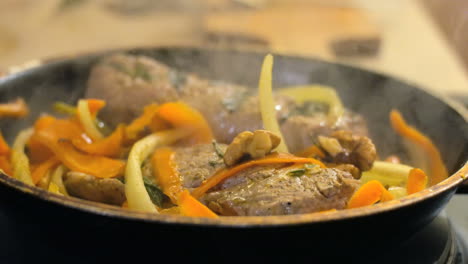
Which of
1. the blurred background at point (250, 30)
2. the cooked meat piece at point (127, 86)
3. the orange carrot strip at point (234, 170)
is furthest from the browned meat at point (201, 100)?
the blurred background at point (250, 30)

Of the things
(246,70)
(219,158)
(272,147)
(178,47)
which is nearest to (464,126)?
(272,147)

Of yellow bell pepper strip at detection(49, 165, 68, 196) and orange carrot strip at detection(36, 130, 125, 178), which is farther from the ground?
orange carrot strip at detection(36, 130, 125, 178)

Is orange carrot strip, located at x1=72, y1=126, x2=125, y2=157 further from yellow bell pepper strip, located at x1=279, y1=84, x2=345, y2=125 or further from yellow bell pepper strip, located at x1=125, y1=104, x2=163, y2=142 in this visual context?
yellow bell pepper strip, located at x1=279, y1=84, x2=345, y2=125

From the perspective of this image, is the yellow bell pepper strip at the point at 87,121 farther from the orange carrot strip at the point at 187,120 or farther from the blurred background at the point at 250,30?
the blurred background at the point at 250,30

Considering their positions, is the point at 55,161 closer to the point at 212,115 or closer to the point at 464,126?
the point at 212,115

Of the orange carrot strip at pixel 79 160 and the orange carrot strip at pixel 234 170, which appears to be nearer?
the orange carrot strip at pixel 234 170

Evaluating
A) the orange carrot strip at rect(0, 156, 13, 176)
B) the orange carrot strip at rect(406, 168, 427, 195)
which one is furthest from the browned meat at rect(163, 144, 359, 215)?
the orange carrot strip at rect(0, 156, 13, 176)
